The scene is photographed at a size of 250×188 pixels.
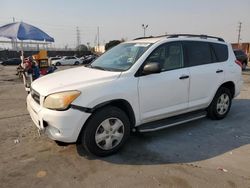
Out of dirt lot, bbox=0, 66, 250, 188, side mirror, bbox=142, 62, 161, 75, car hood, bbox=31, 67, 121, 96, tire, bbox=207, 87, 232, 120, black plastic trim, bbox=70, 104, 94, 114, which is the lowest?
dirt lot, bbox=0, 66, 250, 188

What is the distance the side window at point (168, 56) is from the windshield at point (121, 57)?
0.66 ft

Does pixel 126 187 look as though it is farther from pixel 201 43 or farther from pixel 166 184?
pixel 201 43

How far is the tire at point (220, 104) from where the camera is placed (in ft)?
17.9

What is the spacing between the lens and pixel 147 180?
324 cm

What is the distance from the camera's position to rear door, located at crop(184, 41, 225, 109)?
15.8 ft

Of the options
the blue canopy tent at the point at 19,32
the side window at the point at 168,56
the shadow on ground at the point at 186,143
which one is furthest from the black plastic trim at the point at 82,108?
the blue canopy tent at the point at 19,32

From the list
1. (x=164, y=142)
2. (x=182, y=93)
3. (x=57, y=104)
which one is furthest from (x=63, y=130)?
(x=182, y=93)

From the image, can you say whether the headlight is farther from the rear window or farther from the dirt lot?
the rear window

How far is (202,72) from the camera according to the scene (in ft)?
16.2

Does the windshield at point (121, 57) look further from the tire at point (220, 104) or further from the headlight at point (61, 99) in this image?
the tire at point (220, 104)

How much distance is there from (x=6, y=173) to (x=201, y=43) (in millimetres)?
4147

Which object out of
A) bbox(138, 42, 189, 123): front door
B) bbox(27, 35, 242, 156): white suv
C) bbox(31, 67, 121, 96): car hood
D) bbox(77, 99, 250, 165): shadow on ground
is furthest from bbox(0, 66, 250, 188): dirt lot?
bbox(31, 67, 121, 96): car hood

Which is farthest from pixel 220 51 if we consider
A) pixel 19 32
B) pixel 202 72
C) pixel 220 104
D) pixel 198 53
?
pixel 19 32

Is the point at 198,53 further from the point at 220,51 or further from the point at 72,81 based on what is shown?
the point at 72,81
